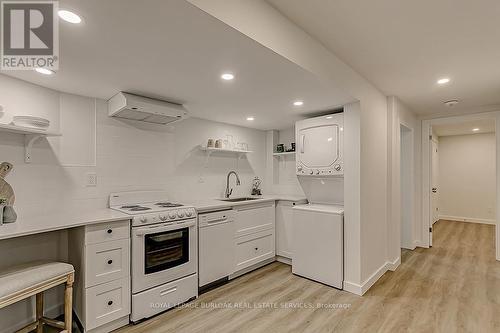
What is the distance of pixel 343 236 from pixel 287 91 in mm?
1770

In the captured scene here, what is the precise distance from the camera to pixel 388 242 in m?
3.46

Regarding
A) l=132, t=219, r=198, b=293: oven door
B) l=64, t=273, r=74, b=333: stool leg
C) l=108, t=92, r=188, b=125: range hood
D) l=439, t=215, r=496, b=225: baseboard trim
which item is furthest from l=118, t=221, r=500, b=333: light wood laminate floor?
l=439, t=215, r=496, b=225: baseboard trim

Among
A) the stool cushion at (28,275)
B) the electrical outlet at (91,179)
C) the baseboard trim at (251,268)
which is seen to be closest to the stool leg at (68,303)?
the stool cushion at (28,275)

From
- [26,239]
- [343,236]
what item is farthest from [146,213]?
[343,236]

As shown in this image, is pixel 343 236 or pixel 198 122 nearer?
pixel 343 236

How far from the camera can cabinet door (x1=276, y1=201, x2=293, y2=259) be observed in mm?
3660

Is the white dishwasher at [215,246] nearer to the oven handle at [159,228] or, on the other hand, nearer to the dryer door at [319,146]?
the oven handle at [159,228]

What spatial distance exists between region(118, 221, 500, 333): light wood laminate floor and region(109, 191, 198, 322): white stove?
0.49ft

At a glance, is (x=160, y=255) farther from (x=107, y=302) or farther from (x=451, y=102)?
(x=451, y=102)

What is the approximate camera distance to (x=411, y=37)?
1.99 meters

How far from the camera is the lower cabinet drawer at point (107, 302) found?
198cm

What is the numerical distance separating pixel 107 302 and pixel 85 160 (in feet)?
4.48

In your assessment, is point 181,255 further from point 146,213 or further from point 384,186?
point 384,186

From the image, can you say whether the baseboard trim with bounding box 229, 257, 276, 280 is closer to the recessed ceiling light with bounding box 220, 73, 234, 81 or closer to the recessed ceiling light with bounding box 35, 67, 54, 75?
the recessed ceiling light with bounding box 220, 73, 234, 81
